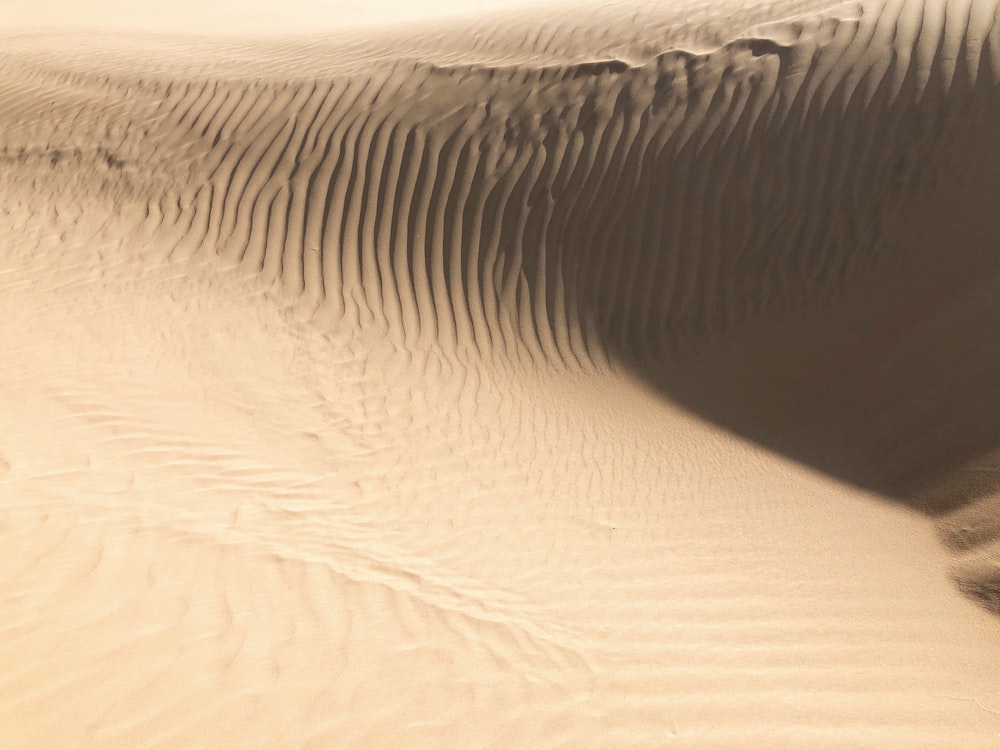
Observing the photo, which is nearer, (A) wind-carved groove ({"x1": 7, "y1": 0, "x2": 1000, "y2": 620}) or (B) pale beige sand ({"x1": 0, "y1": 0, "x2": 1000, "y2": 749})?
(B) pale beige sand ({"x1": 0, "y1": 0, "x2": 1000, "y2": 749})

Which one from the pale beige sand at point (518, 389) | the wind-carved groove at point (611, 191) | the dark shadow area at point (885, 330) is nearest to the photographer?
the pale beige sand at point (518, 389)

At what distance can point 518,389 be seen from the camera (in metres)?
6.35

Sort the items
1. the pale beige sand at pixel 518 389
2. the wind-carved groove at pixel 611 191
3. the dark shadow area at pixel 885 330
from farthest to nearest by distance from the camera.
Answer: the wind-carved groove at pixel 611 191, the dark shadow area at pixel 885 330, the pale beige sand at pixel 518 389

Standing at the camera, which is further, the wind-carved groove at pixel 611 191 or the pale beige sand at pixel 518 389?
the wind-carved groove at pixel 611 191

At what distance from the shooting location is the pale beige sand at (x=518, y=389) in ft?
11.2

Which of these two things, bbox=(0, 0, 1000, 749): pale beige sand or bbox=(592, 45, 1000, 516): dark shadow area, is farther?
bbox=(592, 45, 1000, 516): dark shadow area

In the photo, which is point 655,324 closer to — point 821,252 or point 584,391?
point 584,391

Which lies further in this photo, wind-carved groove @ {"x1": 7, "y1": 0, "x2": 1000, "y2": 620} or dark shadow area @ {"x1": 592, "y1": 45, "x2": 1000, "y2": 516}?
wind-carved groove @ {"x1": 7, "y1": 0, "x2": 1000, "y2": 620}

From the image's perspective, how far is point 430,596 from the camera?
4.03 metres

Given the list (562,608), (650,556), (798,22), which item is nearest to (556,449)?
(650,556)

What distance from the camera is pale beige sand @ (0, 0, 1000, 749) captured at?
3.41 metres

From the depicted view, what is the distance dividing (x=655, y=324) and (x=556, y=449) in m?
1.54

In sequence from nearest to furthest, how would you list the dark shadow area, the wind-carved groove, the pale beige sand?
the pale beige sand < the dark shadow area < the wind-carved groove

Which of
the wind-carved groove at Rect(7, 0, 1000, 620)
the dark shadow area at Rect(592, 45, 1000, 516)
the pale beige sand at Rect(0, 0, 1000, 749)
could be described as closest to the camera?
the pale beige sand at Rect(0, 0, 1000, 749)
